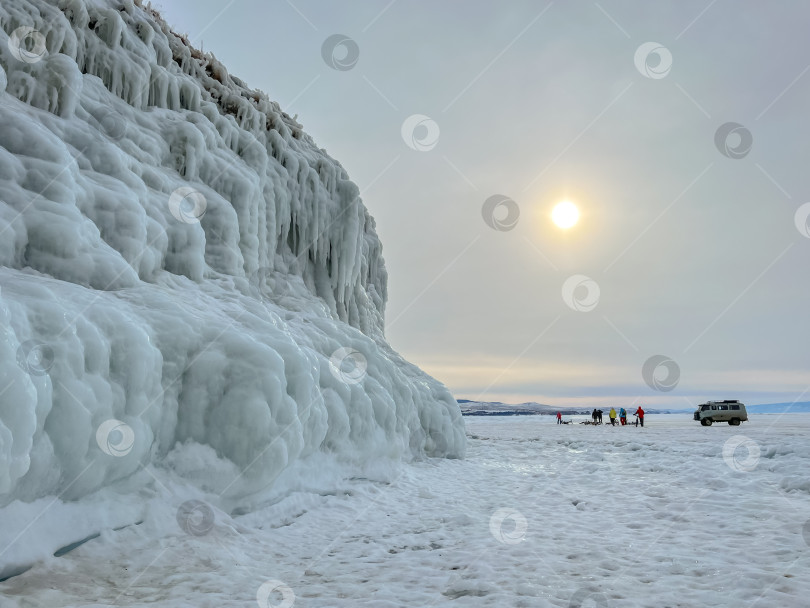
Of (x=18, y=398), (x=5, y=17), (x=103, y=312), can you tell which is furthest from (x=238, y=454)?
(x=5, y=17)

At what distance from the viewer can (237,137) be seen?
13.5m

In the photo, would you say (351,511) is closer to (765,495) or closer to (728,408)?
(765,495)

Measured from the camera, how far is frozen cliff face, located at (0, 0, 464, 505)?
5.46 meters

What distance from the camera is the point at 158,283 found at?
A: 9.01m

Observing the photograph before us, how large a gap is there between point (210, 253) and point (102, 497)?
6.68 meters
